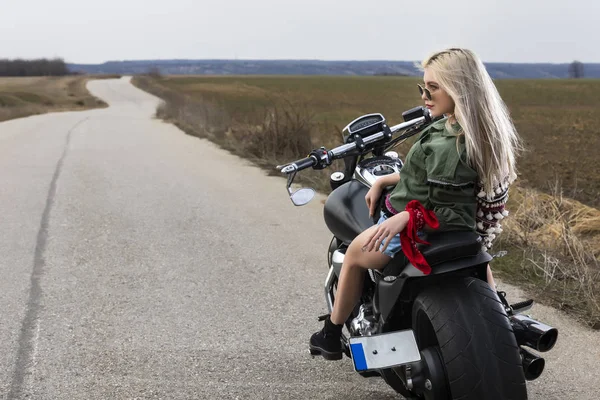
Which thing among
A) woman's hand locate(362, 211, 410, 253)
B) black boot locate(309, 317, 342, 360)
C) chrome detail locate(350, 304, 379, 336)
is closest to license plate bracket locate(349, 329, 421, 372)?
chrome detail locate(350, 304, 379, 336)

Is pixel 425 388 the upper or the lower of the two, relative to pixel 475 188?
lower

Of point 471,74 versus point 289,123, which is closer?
point 471,74

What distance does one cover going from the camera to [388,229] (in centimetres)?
250

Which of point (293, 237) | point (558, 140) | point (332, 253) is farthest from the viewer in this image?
point (558, 140)

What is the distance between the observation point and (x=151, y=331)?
4.17 meters

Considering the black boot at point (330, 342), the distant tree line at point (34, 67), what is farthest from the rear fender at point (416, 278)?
the distant tree line at point (34, 67)

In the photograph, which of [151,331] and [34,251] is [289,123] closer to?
[34,251]

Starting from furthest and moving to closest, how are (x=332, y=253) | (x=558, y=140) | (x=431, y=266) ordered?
(x=558, y=140), (x=332, y=253), (x=431, y=266)

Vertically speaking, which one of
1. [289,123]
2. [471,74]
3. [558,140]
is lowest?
[558,140]

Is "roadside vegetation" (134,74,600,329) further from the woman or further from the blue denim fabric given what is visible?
the blue denim fabric

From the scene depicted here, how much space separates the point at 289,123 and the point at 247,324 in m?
8.11

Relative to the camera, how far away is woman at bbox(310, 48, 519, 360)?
8.09 ft

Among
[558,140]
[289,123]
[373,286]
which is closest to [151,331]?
[373,286]

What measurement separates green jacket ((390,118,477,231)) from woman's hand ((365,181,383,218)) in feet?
0.74
